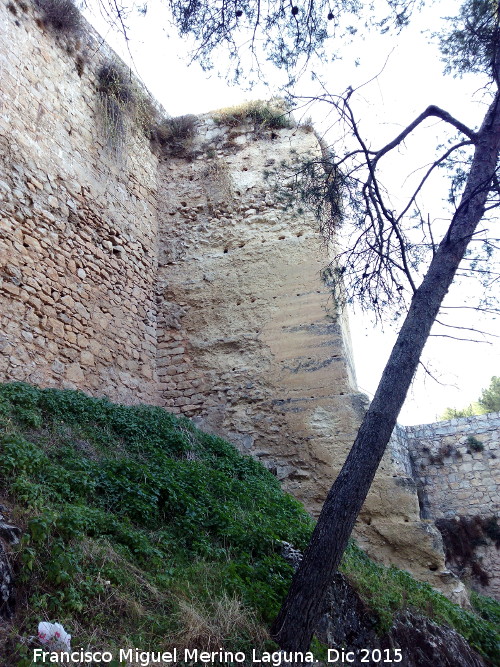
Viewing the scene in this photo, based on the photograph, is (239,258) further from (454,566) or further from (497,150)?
(454,566)

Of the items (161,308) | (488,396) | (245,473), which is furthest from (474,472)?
(488,396)

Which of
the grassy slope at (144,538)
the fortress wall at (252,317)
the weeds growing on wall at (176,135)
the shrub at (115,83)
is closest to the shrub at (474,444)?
the fortress wall at (252,317)

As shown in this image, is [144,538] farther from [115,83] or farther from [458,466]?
[458,466]

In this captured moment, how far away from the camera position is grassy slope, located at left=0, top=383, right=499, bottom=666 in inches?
126

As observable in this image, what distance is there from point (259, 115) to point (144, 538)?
7.59 meters

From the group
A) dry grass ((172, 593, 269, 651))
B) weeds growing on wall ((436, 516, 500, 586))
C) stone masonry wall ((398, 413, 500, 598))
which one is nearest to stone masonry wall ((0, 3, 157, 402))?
dry grass ((172, 593, 269, 651))

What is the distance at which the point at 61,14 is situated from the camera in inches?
308

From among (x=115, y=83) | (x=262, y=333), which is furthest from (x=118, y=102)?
(x=262, y=333)

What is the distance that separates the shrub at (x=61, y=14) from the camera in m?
7.69

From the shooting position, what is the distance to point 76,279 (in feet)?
23.7

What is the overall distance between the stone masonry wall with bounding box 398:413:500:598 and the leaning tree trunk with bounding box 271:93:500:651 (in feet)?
19.0

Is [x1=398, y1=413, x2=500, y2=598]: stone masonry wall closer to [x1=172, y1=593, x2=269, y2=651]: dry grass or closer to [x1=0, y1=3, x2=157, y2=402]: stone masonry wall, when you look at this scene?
[x1=0, y1=3, x2=157, y2=402]: stone masonry wall

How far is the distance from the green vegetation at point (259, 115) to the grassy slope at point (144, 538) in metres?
5.45

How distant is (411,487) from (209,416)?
2706 millimetres
